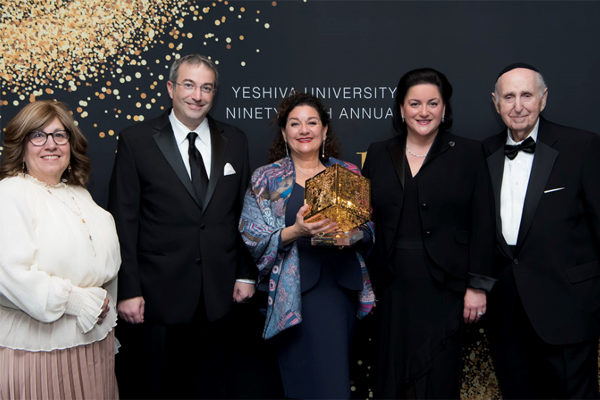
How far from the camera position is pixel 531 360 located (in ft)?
9.86

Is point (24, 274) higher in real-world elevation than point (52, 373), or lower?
higher

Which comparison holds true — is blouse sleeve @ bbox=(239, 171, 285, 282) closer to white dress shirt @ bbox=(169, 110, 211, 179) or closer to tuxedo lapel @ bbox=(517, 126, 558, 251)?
white dress shirt @ bbox=(169, 110, 211, 179)

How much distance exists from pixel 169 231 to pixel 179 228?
6 centimetres

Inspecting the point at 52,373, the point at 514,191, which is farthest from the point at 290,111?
the point at 52,373

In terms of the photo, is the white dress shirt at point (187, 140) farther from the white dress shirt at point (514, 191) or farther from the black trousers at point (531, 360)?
the black trousers at point (531, 360)

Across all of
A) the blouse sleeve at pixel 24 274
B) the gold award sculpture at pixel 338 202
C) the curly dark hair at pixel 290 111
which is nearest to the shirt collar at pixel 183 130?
the curly dark hair at pixel 290 111

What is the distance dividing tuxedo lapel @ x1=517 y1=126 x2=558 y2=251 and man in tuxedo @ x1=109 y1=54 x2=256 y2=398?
1.46 meters

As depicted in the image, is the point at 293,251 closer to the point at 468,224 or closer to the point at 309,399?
the point at 309,399

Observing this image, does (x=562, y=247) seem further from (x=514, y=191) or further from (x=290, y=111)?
(x=290, y=111)

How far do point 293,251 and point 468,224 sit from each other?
3.07 feet

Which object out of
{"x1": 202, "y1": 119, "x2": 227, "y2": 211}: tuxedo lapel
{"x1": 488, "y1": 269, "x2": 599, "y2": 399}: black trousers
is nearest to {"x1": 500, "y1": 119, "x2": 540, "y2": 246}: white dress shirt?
{"x1": 488, "y1": 269, "x2": 599, "y2": 399}: black trousers

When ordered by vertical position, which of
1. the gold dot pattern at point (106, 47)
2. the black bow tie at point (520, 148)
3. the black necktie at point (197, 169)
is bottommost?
the black necktie at point (197, 169)

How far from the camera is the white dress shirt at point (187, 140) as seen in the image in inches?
123

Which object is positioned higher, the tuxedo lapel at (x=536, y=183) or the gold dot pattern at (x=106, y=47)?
the gold dot pattern at (x=106, y=47)
